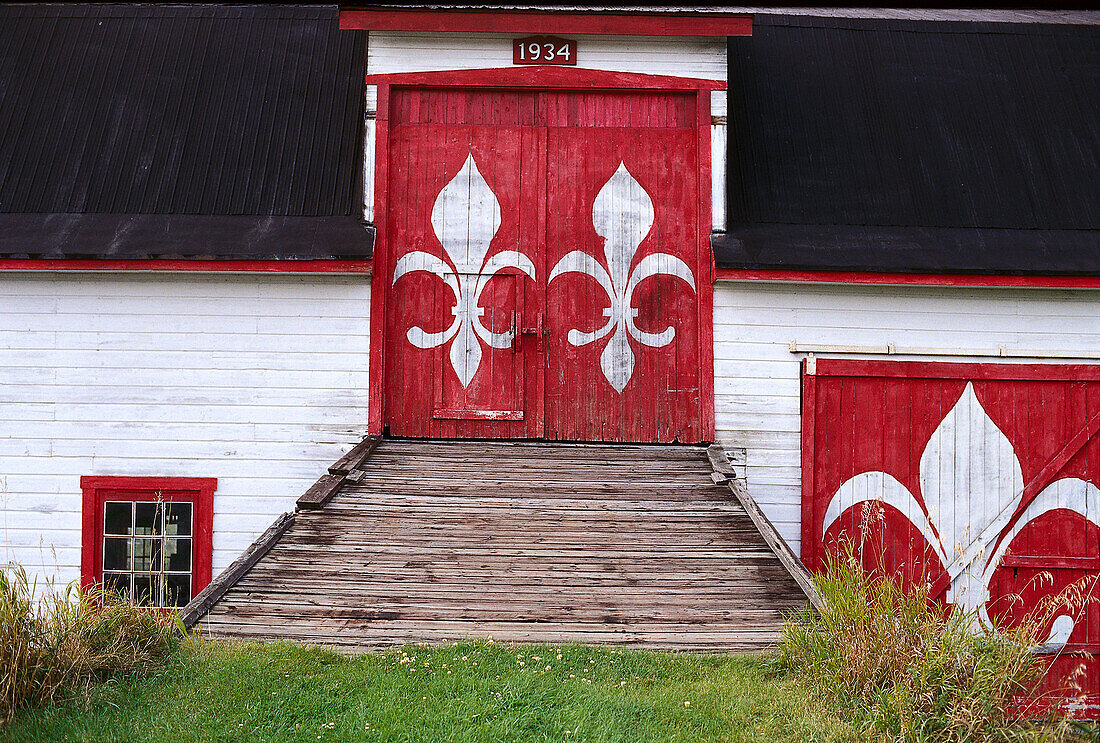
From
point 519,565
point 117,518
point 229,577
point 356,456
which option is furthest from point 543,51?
point 117,518

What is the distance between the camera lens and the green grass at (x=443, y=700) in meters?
4.41

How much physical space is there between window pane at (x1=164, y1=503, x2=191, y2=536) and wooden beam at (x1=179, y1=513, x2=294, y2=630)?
242cm

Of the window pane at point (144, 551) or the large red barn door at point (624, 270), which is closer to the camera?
the window pane at point (144, 551)

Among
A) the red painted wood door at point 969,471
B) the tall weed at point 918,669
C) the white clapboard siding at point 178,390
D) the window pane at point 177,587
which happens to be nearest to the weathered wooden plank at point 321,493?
the white clapboard siding at point 178,390

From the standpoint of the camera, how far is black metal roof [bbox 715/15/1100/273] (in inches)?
343

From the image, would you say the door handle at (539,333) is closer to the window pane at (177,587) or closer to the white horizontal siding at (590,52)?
the white horizontal siding at (590,52)

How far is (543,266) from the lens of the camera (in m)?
8.83

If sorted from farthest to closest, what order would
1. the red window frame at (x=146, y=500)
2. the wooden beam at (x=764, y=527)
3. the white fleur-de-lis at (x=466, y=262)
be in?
the white fleur-de-lis at (x=466, y=262)
the red window frame at (x=146, y=500)
the wooden beam at (x=764, y=527)

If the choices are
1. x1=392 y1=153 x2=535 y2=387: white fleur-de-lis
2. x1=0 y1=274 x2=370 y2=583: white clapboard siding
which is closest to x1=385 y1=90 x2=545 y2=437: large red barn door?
x1=392 y1=153 x2=535 y2=387: white fleur-de-lis

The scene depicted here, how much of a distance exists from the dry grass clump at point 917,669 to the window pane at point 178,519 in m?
5.88

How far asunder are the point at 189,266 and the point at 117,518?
247 cm

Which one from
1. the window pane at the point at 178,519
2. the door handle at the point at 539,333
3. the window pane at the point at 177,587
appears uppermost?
the door handle at the point at 539,333

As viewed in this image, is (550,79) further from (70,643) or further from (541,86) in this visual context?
(70,643)

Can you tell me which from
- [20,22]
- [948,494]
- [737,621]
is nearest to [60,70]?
[20,22]
